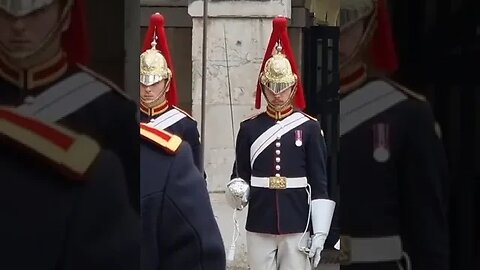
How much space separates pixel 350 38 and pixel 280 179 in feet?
10.8

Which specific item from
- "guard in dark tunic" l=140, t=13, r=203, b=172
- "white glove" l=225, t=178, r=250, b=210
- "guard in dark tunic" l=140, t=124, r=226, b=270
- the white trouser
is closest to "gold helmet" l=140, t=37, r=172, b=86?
"guard in dark tunic" l=140, t=13, r=203, b=172

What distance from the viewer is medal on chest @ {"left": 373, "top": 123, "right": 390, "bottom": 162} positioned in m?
1.49

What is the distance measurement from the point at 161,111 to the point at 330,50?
46.7 inches

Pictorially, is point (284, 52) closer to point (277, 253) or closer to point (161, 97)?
point (161, 97)

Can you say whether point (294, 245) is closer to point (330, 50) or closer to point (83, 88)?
point (330, 50)

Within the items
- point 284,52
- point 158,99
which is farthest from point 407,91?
point 284,52

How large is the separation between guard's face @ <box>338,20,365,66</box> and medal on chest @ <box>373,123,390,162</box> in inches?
4.3

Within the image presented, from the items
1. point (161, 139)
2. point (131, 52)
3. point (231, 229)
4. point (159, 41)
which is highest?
point (131, 52)

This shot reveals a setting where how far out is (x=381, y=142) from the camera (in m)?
1.50

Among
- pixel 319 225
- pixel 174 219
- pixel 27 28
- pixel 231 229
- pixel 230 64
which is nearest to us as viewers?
pixel 27 28

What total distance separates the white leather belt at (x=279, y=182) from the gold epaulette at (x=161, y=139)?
2.76 metres

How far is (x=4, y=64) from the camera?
1.39 m

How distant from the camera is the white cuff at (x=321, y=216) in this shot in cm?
455

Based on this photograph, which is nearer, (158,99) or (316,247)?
(316,247)
